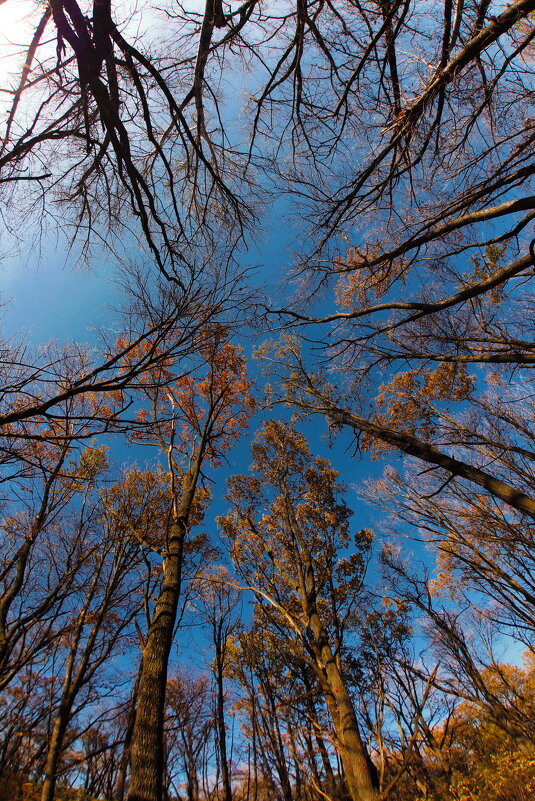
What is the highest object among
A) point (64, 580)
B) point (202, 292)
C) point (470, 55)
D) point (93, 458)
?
point (93, 458)

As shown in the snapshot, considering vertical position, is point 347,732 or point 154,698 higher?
point 154,698

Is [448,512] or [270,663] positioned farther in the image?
[270,663]

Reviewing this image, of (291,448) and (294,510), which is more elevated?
(291,448)

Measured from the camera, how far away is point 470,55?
2.42m

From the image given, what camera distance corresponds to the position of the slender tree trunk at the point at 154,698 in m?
2.35

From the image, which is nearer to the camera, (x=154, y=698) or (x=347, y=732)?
(x=154, y=698)

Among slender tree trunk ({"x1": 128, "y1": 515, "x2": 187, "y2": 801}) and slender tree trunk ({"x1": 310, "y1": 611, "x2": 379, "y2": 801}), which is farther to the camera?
slender tree trunk ({"x1": 310, "y1": 611, "x2": 379, "y2": 801})

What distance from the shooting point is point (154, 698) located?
2.76m

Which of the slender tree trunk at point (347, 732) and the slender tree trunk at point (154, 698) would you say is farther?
the slender tree trunk at point (347, 732)

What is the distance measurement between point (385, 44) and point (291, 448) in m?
8.21

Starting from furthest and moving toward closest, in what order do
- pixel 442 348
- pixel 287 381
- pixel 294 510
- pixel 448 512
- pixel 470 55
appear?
pixel 294 510, pixel 287 381, pixel 448 512, pixel 442 348, pixel 470 55

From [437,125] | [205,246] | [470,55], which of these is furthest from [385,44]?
[205,246]

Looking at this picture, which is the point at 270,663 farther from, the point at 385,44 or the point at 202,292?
the point at 385,44

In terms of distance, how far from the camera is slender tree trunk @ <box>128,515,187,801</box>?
235 cm
